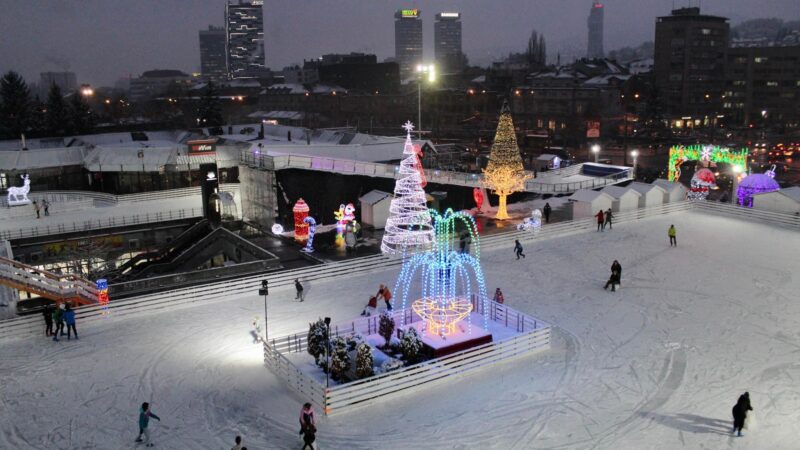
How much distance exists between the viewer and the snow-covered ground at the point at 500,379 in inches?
584

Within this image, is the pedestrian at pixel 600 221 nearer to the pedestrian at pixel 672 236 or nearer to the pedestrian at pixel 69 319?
the pedestrian at pixel 672 236

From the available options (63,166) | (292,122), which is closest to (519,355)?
(63,166)

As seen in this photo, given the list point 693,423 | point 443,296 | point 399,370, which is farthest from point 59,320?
point 693,423

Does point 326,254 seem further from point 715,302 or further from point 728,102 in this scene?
point 728,102

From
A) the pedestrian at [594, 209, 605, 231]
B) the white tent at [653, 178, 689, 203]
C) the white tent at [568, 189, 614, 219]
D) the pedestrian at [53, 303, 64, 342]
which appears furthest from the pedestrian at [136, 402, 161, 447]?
the white tent at [653, 178, 689, 203]

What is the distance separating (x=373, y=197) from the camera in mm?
34688

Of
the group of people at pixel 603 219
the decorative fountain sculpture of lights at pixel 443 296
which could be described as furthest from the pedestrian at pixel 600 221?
the decorative fountain sculpture of lights at pixel 443 296

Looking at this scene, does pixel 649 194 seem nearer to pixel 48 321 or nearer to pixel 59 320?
pixel 59 320

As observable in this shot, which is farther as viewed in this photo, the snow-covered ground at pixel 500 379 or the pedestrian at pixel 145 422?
the snow-covered ground at pixel 500 379

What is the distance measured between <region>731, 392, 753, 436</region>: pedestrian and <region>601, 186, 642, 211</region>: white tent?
2354 cm

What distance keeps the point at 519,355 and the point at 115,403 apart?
1062 centimetres

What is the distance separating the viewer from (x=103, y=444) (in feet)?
47.4

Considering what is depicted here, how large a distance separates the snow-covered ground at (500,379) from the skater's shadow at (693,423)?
44 mm

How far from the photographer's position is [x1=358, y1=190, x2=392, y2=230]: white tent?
3412 cm
